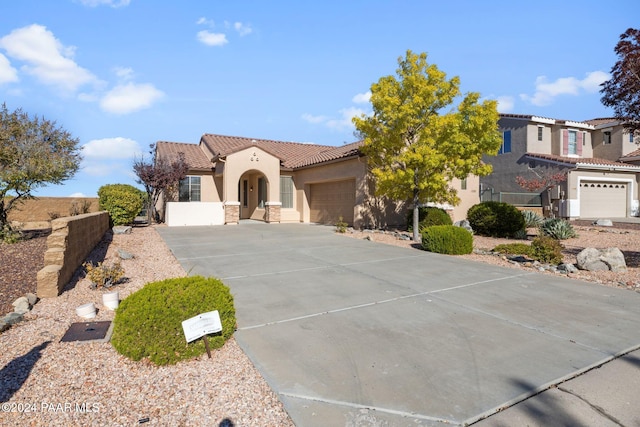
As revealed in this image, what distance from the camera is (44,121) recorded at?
12.0 meters

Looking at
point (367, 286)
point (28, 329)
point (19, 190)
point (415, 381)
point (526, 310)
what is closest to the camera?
point (415, 381)

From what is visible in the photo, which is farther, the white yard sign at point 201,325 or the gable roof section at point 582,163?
the gable roof section at point 582,163

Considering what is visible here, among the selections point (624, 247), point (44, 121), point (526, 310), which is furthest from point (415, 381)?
point (44, 121)

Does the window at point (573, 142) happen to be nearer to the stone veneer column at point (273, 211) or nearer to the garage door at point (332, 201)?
the garage door at point (332, 201)

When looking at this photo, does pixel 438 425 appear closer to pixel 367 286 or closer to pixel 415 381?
pixel 415 381

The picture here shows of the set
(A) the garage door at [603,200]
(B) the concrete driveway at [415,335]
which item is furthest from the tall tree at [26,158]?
(A) the garage door at [603,200]

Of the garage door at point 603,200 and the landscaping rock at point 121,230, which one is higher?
the garage door at point 603,200

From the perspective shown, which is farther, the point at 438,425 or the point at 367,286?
the point at 367,286

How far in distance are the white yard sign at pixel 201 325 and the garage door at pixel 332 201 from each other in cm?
1426

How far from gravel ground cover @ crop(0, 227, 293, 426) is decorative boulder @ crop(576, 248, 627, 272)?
8.37 meters

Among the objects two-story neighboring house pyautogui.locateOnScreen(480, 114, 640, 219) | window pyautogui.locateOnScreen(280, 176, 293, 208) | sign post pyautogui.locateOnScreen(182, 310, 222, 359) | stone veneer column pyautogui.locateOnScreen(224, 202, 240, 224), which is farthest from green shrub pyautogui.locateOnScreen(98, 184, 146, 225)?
two-story neighboring house pyautogui.locateOnScreen(480, 114, 640, 219)

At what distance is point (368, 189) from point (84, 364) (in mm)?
14264

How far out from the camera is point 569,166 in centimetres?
2200

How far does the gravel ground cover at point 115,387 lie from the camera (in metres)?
2.99
